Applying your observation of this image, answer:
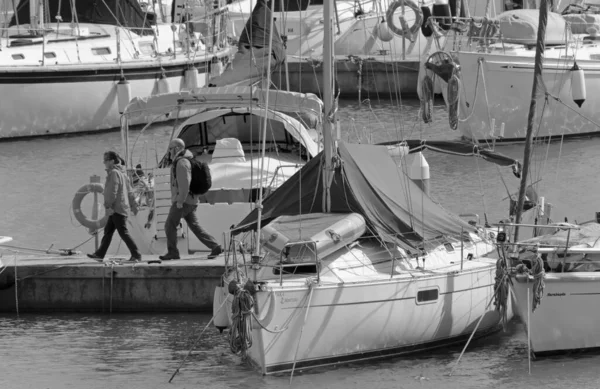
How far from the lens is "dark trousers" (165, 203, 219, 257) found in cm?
1860

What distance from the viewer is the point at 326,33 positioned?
653 inches

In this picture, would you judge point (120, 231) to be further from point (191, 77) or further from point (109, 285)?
point (191, 77)

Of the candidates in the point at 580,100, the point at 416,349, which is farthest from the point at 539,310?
the point at 580,100

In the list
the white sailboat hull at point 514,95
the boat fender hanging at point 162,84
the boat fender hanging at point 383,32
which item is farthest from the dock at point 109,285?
the boat fender hanging at point 383,32

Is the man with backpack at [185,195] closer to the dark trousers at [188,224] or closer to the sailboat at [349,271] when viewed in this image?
the dark trousers at [188,224]

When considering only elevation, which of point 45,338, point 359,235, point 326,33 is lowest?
point 45,338

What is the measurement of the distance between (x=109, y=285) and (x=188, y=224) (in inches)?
52.6

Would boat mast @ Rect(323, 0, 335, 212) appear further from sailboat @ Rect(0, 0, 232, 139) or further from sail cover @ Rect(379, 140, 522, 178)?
sailboat @ Rect(0, 0, 232, 139)

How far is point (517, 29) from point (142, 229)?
54.8 feet

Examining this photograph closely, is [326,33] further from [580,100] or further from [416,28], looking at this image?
[416,28]

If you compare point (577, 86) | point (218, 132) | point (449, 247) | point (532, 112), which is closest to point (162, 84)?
point (577, 86)

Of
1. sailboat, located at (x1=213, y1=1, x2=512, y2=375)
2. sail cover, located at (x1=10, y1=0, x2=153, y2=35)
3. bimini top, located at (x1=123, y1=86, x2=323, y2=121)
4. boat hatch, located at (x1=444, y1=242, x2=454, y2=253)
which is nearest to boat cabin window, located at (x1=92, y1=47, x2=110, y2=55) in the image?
sail cover, located at (x1=10, y1=0, x2=153, y2=35)

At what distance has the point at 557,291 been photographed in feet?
53.2

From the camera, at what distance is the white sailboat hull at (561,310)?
53.1ft
